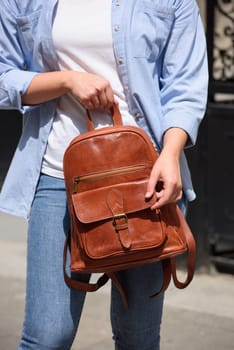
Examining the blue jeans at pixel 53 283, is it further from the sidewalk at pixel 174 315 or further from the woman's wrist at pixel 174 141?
the sidewalk at pixel 174 315

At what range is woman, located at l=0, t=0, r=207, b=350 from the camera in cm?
264

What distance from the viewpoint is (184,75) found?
2736mm

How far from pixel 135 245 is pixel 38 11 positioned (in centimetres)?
80

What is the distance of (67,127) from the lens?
2.70m

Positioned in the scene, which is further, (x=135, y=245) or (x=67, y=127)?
(x=67, y=127)

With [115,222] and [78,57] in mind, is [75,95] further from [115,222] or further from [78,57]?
[115,222]

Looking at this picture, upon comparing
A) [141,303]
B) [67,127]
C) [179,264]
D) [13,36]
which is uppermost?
[13,36]

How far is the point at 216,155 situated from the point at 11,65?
255cm

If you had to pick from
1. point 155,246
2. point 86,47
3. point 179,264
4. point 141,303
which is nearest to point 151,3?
point 86,47

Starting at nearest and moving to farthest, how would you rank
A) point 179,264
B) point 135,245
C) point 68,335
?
point 135,245
point 68,335
point 179,264

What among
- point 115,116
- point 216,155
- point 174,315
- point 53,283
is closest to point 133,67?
point 115,116

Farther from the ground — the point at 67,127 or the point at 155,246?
the point at 67,127

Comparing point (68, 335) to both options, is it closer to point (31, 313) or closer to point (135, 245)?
point (31, 313)

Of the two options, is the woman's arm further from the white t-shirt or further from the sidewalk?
the sidewalk
